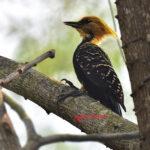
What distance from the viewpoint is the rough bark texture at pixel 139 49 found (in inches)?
111

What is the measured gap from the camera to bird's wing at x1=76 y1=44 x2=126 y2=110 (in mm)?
6629

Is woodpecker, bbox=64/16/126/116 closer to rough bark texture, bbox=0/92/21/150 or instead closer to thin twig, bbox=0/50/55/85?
thin twig, bbox=0/50/55/85

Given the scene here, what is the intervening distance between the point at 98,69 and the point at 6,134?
4.63 meters

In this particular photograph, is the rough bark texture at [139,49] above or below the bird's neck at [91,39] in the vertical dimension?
above

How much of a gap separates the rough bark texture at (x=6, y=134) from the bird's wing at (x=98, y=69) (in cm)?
402

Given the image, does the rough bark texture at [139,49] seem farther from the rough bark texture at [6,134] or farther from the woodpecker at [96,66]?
the woodpecker at [96,66]

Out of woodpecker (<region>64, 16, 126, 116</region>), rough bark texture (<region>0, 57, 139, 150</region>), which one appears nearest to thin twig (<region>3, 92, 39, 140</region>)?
rough bark texture (<region>0, 57, 139, 150</region>)

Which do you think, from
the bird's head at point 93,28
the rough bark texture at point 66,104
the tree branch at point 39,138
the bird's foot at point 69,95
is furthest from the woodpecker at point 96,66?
the tree branch at point 39,138

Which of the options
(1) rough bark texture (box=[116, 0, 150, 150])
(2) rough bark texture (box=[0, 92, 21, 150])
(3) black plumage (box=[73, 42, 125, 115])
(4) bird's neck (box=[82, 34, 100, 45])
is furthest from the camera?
(4) bird's neck (box=[82, 34, 100, 45])

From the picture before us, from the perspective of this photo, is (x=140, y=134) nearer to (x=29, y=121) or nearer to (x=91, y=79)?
(x=29, y=121)

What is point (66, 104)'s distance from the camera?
496cm

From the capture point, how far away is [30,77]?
5312mm

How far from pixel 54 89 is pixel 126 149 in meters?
1.07

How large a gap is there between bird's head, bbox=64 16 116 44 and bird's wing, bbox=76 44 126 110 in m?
0.51
